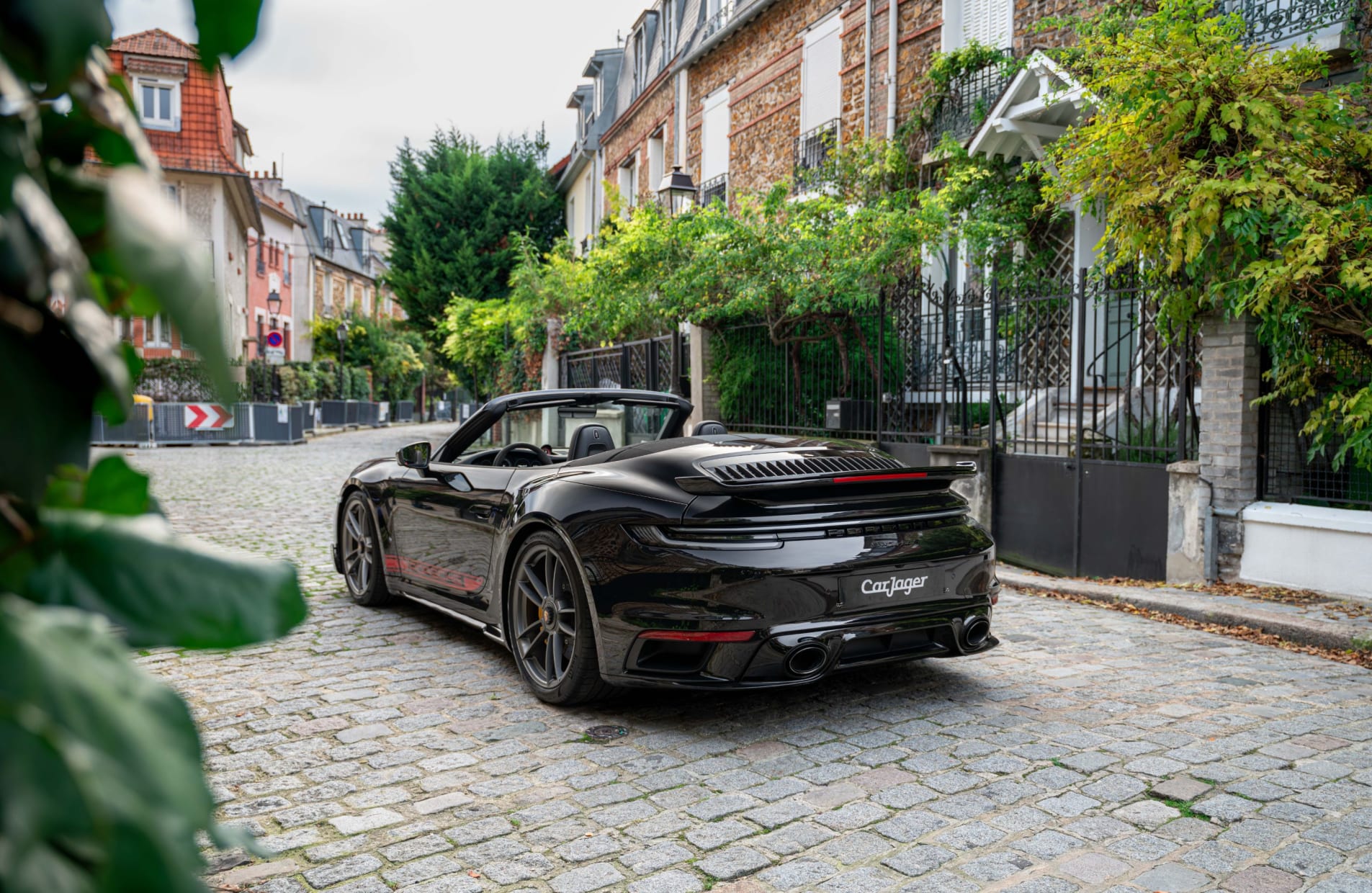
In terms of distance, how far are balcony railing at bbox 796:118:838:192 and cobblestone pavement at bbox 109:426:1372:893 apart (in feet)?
38.8

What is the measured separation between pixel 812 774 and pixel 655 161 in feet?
82.0

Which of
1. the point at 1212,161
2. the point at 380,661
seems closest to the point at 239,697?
the point at 380,661

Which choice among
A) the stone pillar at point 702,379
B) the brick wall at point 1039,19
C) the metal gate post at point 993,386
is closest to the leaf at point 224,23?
the metal gate post at point 993,386

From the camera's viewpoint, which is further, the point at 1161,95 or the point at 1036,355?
the point at 1036,355

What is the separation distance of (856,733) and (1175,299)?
17.0 ft

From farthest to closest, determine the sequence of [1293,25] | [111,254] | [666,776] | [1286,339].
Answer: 1. [1293,25]
2. [1286,339]
3. [666,776]
4. [111,254]

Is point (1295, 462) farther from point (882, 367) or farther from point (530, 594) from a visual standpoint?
point (530, 594)

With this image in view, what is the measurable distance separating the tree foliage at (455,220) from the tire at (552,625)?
2916 centimetres

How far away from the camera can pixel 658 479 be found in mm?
4629

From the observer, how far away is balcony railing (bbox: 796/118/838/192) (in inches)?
659

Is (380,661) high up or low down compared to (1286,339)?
down

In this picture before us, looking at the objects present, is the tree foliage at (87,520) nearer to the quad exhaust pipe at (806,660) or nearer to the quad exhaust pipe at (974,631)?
the quad exhaust pipe at (806,660)

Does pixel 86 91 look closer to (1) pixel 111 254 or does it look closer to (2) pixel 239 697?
(1) pixel 111 254

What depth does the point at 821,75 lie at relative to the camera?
1853 cm
